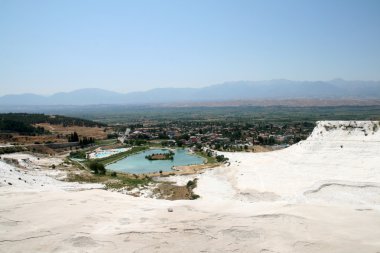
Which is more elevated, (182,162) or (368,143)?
(368,143)

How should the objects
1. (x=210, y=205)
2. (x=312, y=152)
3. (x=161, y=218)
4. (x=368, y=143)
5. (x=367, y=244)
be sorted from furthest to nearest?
1. (x=312, y=152)
2. (x=368, y=143)
3. (x=210, y=205)
4. (x=161, y=218)
5. (x=367, y=244)

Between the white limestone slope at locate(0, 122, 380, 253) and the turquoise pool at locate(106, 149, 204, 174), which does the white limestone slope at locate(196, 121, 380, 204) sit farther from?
the turquoise pool at locate(106, 149, 204, 174)

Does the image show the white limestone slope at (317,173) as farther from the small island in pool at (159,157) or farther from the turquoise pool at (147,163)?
the small island in pool at (159,157)

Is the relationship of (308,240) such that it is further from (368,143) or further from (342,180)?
(368,143)

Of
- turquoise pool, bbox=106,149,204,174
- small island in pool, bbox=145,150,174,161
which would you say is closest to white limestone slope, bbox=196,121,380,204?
turquoise pool, bbox=106,149,204,174

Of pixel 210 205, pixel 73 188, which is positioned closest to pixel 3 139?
pixel 73 188
